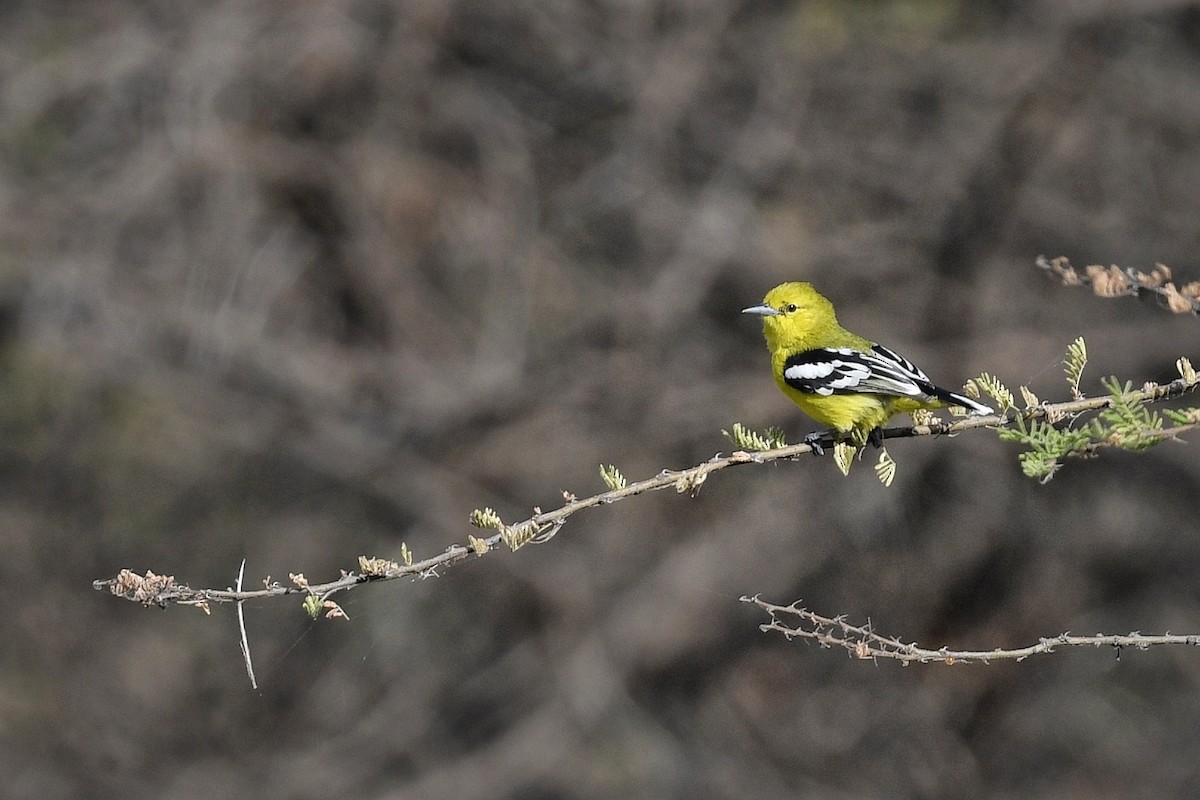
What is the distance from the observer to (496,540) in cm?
341

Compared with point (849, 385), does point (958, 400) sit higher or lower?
higher

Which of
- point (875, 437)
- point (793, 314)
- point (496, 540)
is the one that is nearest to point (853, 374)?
point (875, 437)

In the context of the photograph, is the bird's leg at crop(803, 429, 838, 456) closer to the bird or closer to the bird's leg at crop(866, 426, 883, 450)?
the bird

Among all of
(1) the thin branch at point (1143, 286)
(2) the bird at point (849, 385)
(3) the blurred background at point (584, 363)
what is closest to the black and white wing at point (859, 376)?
(2) the bird at point (849, 385)

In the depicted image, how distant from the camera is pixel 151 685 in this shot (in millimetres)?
11992

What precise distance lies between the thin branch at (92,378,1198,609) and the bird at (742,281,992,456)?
2.05ft

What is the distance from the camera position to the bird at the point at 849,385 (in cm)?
470

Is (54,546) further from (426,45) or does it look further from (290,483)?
(426,45)

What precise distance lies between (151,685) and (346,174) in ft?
15.8

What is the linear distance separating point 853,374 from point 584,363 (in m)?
5.91

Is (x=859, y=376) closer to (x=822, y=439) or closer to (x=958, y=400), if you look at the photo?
(x=822, y=439)

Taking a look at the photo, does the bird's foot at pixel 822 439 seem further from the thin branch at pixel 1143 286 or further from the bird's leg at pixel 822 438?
the thin branch at pixel 1143 286

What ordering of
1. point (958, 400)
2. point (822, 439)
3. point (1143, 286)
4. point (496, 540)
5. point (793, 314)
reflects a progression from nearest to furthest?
point (1143, 286), point (496, 540), point (958, 400), point (822, 439), point (793, 314)

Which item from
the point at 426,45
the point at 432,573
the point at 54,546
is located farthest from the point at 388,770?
the point at 432,573
